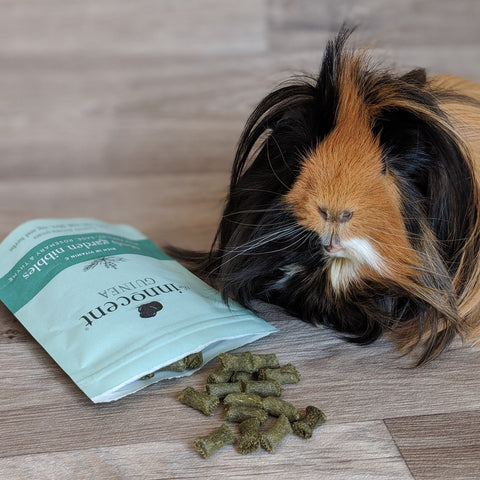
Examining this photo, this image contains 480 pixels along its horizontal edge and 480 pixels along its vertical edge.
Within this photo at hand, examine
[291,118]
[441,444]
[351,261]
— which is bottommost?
[441,444]

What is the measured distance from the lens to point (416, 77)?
2.83 feet

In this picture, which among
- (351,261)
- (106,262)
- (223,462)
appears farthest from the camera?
(106,262)

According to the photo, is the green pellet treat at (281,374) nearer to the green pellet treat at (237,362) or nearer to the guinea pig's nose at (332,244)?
the green pellet treat at (237,362)

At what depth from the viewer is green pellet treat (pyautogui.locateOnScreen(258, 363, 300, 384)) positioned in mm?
842

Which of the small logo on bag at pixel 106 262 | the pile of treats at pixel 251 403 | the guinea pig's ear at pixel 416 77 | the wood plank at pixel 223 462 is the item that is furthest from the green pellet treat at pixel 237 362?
the guinea pig's ear at pixel 416 77

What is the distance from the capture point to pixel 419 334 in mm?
868

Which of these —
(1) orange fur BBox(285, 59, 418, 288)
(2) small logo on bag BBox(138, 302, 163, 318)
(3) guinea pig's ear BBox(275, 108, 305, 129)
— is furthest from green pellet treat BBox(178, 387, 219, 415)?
(3) guinea pig's ear BBox(275, 108, 305, 129)

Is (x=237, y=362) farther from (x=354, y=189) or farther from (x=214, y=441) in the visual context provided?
(x=354, y=189)

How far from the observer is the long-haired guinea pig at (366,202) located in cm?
79

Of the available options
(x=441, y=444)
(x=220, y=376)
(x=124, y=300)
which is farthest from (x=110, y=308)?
(x=441, y=444)

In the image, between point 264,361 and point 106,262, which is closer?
point 264,361

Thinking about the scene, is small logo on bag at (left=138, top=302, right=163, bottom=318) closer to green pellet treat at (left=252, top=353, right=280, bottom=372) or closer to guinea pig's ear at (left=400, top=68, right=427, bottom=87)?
green pellet treat at (left=252, top=353, right=280, bottom=372)

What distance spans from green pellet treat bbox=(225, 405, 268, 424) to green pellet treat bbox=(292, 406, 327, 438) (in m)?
0.03

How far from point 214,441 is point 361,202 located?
287 millimetres
